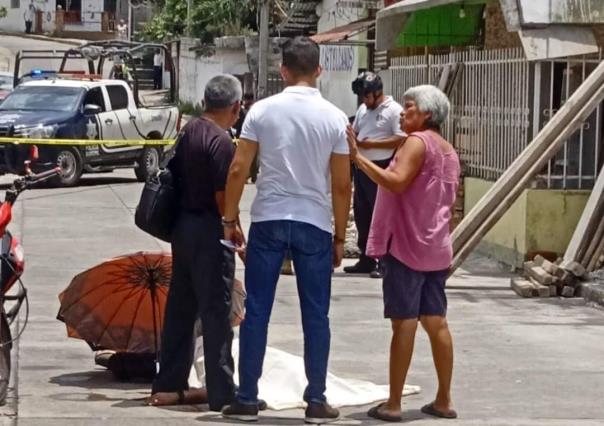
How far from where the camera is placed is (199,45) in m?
45.6

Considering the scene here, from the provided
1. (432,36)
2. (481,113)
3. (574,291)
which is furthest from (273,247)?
(432,36)

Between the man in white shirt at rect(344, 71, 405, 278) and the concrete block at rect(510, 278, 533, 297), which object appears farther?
the man in white shirt at rect(344, 71, 405, 278)

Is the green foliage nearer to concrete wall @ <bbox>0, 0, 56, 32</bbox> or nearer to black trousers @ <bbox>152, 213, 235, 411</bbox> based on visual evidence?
concrete wall @ <bbox>0, 0, 56, 32</bbox>

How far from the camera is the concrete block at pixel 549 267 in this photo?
12.3 m

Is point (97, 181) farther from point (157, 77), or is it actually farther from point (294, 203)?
point (157, 77)

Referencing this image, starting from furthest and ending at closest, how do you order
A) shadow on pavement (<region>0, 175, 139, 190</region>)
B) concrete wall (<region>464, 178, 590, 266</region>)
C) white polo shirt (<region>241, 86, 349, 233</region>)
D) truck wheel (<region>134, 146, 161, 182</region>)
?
truck wheel (<region>134, 146, 161, 182</region>), shadow on pavement (<region>0, 175, 139, 190</region>), concrete wall (<region>464, 178, 590, 266</region>), white polo shirt (<region>241, 86, 349, 233</region>)

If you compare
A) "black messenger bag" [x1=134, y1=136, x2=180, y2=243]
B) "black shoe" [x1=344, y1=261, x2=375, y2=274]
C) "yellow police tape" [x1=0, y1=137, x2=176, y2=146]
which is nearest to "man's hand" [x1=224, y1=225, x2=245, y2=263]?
"black messenger bag" [x1=134, y1=136, x2=180, y2=243]

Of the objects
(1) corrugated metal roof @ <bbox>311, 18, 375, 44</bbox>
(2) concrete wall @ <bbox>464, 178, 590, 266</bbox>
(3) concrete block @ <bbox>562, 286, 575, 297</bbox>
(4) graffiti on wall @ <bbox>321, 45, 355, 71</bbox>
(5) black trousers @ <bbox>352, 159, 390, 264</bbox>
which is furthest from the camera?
(4) graffiti on wall @ <bbox>321, 45, 355, 71</bbox>

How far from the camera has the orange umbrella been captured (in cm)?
838

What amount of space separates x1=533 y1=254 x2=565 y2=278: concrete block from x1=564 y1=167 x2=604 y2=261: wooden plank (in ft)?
0.60

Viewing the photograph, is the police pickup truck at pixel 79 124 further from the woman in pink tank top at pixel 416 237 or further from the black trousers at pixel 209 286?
the woman in pink tank top at pixel 416 237

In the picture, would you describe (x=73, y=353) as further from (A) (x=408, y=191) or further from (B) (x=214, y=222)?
(A) (x=408, y=191)

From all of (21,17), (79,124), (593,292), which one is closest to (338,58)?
(79,124)

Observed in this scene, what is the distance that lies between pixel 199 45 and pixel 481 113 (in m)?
31.0
